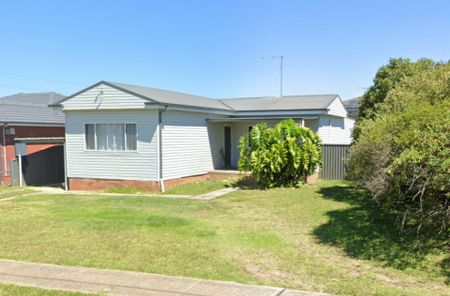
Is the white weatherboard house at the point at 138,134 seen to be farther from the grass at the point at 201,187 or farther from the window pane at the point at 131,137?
the grass at the point at 201,187

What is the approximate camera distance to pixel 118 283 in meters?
5.34

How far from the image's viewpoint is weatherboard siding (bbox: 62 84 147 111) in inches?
619

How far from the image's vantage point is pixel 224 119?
19188 millimetres

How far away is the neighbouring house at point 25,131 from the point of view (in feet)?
64.5

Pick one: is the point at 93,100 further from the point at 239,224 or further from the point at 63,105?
the point at 239,224

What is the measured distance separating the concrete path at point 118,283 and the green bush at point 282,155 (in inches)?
378

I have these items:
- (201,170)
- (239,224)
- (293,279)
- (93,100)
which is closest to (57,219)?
(239,224)

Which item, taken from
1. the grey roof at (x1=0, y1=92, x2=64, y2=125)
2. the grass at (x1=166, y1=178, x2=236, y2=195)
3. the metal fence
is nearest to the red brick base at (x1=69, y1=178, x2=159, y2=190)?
the grass at (x1=166, y1=178, x2=236, y2=195)

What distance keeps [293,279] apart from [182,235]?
3.03 m

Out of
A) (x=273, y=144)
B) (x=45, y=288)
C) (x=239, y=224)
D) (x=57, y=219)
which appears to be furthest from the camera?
(x=273, y=144)

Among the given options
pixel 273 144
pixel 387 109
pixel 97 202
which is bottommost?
pixel 97 202

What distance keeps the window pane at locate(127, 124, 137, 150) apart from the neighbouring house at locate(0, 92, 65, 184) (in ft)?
18.6

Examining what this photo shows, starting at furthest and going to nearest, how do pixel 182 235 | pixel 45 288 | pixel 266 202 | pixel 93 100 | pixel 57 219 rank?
pixel 93 100, pixel 266 202, pixel 57 219, pixel 182 235, pixel 45 288

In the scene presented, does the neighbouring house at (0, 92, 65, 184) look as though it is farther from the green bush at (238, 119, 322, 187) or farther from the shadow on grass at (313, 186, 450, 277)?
the shadow on grass at (313, 186, 450, 277)
